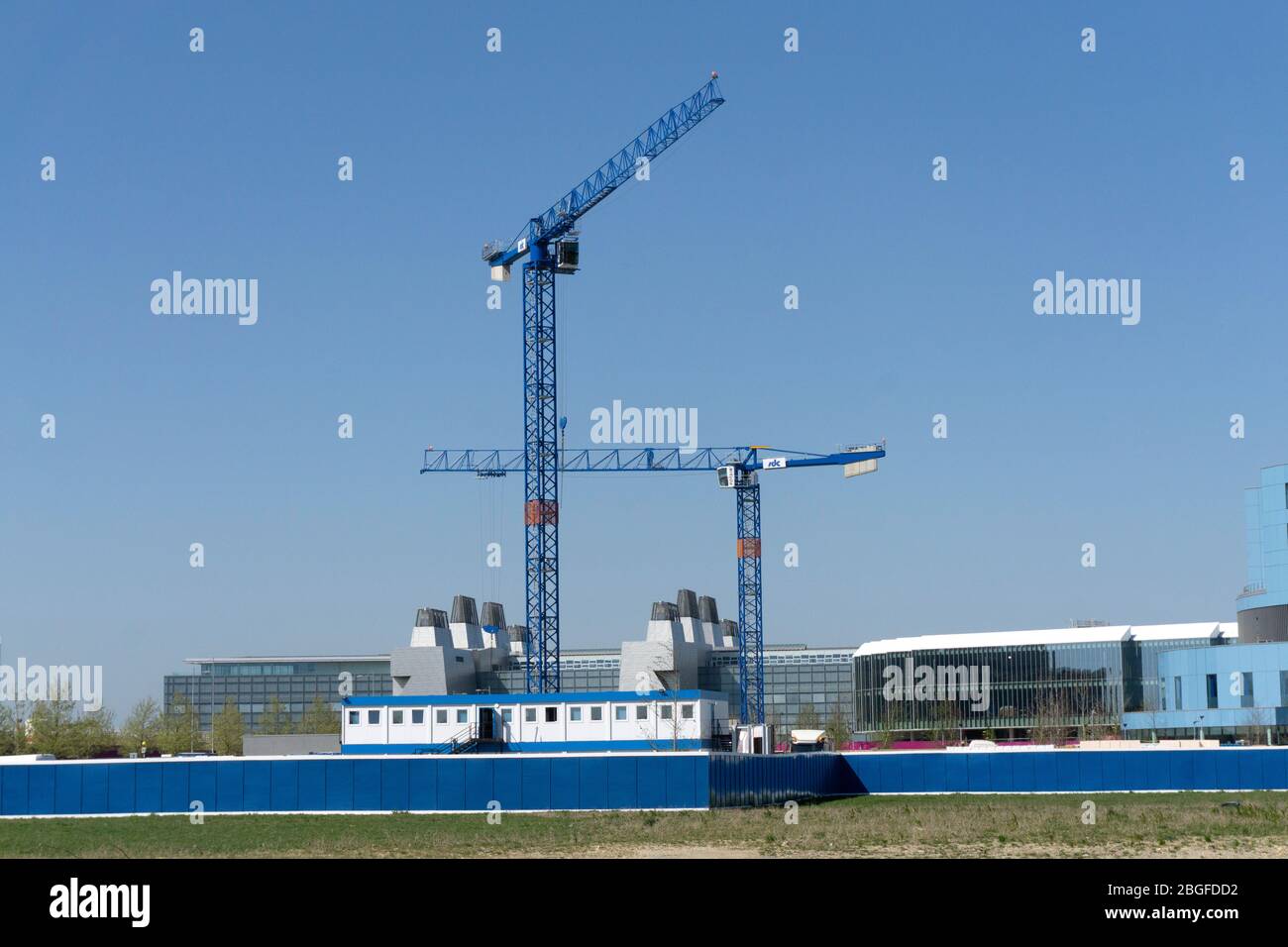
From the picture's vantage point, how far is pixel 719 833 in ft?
158

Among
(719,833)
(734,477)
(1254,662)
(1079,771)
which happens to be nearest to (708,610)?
(734,477)

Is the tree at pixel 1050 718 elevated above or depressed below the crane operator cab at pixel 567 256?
below

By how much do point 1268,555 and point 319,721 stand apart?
8658 centimetres

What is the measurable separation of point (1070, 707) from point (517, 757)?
9385 centimetres

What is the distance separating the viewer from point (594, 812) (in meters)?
60.0

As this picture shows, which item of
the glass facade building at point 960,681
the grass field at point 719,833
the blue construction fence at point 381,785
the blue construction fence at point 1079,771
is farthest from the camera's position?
the glass facade building at point 960,681

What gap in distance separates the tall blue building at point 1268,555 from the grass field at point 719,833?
193 ft

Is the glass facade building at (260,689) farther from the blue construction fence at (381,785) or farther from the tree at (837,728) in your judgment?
the blue construction fence at (381,785)

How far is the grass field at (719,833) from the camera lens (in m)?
42.0

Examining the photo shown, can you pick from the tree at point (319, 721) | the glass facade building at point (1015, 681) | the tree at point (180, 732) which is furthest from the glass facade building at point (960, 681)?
the tree at point (180, 732)

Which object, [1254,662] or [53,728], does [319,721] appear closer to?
[53,728]

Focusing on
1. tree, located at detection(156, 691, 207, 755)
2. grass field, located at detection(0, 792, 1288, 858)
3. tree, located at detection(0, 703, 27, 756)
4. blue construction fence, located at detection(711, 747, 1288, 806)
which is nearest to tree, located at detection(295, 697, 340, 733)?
tree, located at detection(156, 691, 207, 755)
